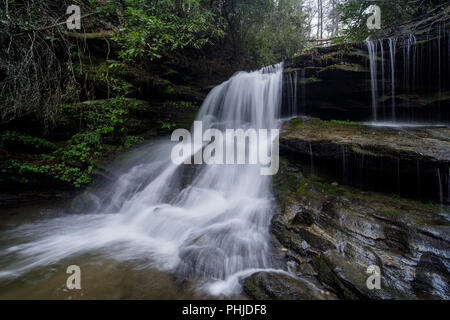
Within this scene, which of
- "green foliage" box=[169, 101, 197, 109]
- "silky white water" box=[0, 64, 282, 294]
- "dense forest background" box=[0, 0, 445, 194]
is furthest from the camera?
"green foliage" box=[169, 101, 197, 109]

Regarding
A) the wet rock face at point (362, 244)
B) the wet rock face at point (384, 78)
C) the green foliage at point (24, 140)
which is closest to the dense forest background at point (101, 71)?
the green foliage at point (24, 140)

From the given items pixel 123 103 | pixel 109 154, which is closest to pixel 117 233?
A: pixel 109 154

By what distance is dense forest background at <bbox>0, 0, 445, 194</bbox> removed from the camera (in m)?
3.77

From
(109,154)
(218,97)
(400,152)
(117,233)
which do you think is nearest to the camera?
(400,152)

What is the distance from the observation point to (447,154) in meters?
2.87

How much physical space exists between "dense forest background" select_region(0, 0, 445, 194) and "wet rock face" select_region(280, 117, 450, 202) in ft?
13.1

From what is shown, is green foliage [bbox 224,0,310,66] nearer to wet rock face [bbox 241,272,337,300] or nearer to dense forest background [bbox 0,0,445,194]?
dense forest background [bbox 0,0,445,194]

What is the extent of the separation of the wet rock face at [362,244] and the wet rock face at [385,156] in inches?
11.5

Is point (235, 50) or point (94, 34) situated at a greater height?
point (235, 50)

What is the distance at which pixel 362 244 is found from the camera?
237 cm

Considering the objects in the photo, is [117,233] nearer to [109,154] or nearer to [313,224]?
[109,154]

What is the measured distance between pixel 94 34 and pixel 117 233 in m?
5.98

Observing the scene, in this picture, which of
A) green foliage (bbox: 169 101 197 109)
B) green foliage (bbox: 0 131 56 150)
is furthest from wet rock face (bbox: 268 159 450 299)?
green foliage (bbox: 0 131 56 150)

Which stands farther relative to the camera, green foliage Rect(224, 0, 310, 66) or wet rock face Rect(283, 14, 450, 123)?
green foliage Rect(224, 0, 310, 66)
